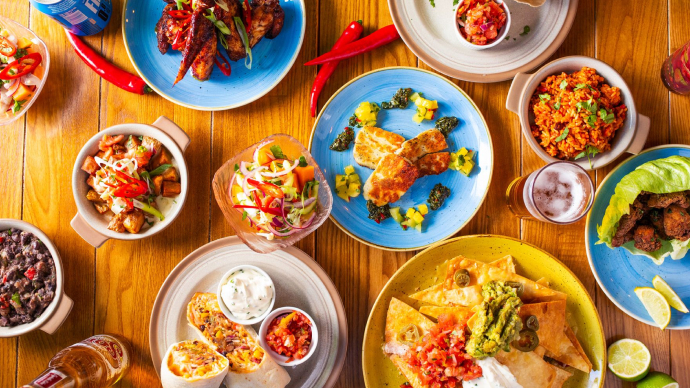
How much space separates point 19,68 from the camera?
2.96 m

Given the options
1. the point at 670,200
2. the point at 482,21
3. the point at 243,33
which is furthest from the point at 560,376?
the point at 243,33

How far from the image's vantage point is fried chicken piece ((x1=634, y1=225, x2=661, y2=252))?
2.73 m

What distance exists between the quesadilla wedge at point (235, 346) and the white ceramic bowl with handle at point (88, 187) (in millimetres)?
532

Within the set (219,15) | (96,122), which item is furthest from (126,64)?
(219,15)

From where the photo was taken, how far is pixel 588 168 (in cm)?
282

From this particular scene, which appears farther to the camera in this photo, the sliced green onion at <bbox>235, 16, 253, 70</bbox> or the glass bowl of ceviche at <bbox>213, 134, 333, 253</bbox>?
the sliced green onion at <bbox>235, 16, 253, 70</bbox>

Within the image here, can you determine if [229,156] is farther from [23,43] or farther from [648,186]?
[648,186]

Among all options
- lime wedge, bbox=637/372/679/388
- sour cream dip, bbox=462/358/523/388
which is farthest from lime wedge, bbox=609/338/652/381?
sour cream dip, bbox=462/358/523/388

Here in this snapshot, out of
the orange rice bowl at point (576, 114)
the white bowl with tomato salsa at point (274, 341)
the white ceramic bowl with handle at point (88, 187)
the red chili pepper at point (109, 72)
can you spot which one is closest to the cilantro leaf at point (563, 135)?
the orange rice bowl at point (576, 114)

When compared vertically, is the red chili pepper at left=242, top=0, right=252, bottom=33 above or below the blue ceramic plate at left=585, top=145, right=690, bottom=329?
above

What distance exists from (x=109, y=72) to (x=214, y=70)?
0.69 metres

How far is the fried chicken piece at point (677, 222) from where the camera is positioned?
2.64 m

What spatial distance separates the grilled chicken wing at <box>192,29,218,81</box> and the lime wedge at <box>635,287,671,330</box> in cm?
291

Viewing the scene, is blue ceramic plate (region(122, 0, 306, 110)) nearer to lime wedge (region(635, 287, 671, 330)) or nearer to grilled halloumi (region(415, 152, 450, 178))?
grilled halloumi (region(415, 152, 450, 178))
